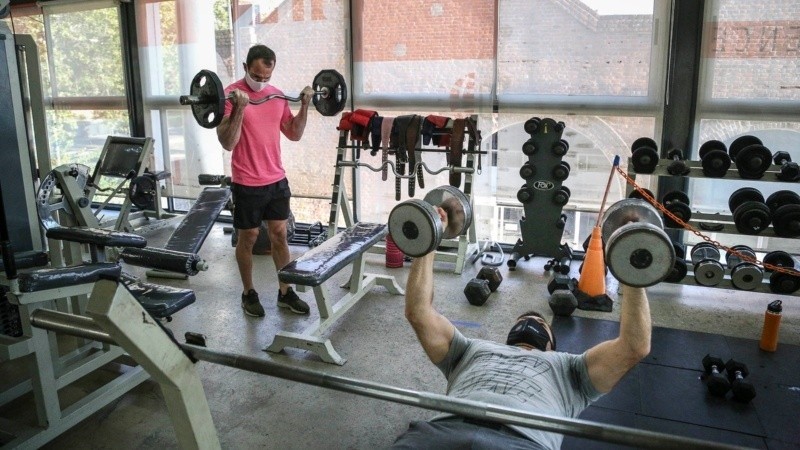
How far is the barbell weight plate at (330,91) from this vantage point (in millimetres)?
3393

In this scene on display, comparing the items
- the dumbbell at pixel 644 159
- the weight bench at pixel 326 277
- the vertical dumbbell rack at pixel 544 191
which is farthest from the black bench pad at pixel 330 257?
the dumbbell at pixel 644 159

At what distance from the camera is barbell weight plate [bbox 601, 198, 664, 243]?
52.7 inches

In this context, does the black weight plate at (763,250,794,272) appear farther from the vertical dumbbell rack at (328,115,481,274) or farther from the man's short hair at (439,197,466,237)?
the man's short hair at (439,197,466,237)

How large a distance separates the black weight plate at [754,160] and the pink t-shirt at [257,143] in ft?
7.94

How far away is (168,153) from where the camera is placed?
17.6 ft

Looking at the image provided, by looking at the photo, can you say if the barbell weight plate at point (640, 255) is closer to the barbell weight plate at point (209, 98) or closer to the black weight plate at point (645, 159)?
the barbell weight plate at point (209, 98)

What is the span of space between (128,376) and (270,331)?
0.80m

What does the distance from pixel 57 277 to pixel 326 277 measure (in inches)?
42.1

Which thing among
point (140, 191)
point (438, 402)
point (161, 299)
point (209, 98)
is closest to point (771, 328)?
point (438, 402)

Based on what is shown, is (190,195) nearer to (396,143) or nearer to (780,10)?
(396,143)

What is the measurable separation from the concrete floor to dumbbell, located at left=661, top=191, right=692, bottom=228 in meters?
0.47

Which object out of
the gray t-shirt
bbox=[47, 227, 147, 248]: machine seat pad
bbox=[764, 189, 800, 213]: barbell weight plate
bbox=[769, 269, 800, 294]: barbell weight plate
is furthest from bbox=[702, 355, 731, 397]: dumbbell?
bbox=[47, 227, 147, 248]: machine seat pad

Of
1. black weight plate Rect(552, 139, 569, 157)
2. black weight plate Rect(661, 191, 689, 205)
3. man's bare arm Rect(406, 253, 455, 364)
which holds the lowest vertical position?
man's bare arm Rect(406, 253, 455, 364)

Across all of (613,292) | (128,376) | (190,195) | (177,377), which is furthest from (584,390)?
(190,195)
